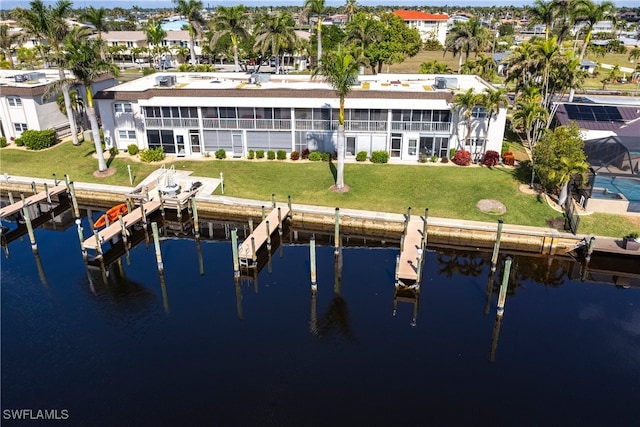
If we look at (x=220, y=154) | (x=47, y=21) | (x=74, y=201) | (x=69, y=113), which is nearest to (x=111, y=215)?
(x=74, y=201)

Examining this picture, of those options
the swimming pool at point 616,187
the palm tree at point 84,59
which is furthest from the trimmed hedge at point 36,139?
the swimming pool at point 616,187

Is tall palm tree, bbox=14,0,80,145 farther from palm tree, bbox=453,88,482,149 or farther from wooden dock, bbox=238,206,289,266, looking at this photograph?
palm tree, bbox=453,88,482,149

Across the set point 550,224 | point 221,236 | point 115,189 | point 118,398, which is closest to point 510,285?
point 550,224

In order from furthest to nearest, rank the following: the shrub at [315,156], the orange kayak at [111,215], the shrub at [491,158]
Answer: the shrub at [315,156]
the shrub at [491,158]
the orange kayak at [111,215]

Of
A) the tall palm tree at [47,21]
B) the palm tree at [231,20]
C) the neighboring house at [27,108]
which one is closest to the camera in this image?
the tall palm tree at [47,21]

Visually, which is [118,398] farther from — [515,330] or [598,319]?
[598,319]

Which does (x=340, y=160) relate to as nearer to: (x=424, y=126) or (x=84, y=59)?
(x=424, y=126)

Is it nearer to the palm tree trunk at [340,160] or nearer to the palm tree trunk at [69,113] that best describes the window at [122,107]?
the palm tree trunk at [69,113]
